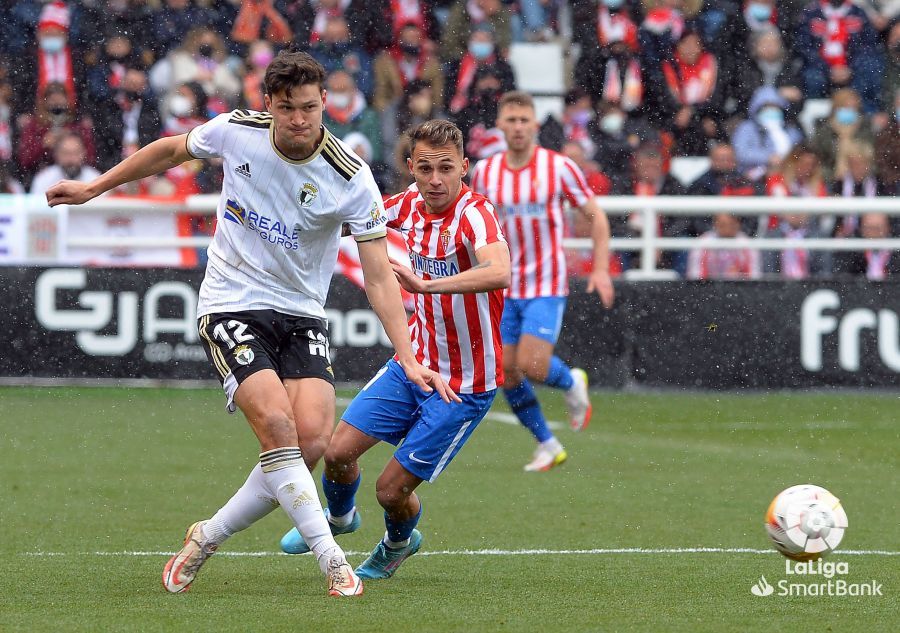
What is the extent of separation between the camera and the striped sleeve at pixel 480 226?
20.4ft

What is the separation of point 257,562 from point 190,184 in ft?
30.6

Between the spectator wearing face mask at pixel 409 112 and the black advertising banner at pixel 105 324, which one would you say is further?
the spectator wearing face mask at pixel 409 112

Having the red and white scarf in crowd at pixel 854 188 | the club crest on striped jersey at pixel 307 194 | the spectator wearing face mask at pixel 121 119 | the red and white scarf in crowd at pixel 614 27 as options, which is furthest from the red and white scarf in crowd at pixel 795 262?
the club crest on striped jersey at pixel 307 194

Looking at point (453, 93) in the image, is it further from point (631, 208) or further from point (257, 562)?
point (257, 562)

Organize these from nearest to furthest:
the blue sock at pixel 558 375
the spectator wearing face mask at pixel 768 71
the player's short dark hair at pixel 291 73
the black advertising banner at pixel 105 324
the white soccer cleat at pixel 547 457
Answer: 1. the player's short dark hair at pixel 291 73
2. the white soccer cleat at pixel 547 457
3. the blue sock at pixel 558 375
4. the black advertising banner at pixel 105 324
5. the spectator wearing face mask at pixel 768 71

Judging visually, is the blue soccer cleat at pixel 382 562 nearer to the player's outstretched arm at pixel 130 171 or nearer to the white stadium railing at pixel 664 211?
the player's outstretched arm at pixel 130 171

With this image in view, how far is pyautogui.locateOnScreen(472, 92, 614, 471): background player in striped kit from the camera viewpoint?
9.99 meters

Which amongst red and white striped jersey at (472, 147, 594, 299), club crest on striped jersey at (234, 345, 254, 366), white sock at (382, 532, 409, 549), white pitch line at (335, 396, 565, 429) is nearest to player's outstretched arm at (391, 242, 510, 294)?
club crest on striped jersey at (234, 345, 254, 366)

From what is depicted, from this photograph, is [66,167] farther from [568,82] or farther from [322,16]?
[568,82]

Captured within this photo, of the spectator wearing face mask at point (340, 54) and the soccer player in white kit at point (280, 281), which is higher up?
the spectator wearing face mask at point (340, 54)

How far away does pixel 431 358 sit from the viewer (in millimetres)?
6445

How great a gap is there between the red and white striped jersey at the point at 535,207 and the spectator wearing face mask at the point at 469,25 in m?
6.66

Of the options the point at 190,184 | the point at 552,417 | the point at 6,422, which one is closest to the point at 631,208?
the point at 552,417

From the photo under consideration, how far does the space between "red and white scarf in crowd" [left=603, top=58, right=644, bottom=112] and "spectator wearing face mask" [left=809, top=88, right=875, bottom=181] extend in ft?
6.27
